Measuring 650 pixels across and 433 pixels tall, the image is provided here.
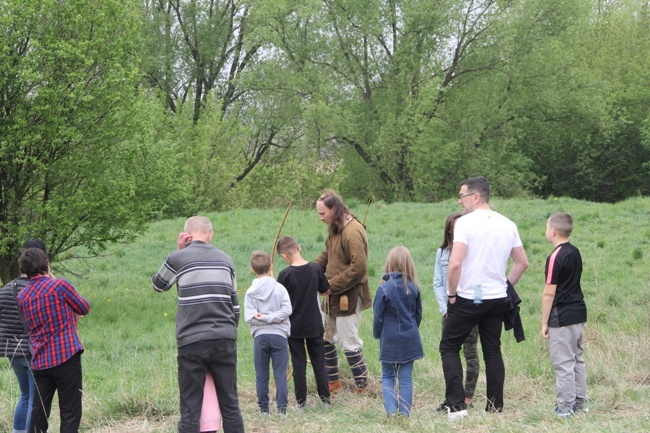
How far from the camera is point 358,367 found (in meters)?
7.16

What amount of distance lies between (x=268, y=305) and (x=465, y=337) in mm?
1587

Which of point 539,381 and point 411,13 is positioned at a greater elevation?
point 411,13

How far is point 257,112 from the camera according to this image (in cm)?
3475

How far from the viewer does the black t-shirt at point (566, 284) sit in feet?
19.8

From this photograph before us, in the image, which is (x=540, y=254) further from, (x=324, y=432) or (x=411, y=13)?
(x=411, y=13)

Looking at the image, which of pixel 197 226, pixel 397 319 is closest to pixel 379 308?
pixel 397 319

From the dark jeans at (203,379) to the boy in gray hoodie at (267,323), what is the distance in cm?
110

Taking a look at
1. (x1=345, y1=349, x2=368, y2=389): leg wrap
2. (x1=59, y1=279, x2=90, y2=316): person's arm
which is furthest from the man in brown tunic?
(x1=59, y1=279, x2=90, y2=316): person's arm

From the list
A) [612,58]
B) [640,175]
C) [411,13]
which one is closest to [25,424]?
[411,13]

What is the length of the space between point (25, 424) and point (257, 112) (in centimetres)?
2949

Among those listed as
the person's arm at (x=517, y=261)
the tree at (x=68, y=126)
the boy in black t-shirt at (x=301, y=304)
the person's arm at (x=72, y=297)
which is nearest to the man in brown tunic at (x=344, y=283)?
the boy in black t-shirt at (x=301, y=304)

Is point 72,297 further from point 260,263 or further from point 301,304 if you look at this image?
point 301,304

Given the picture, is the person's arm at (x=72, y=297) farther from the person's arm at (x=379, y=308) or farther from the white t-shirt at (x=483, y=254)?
the white t-shirt at (x=483, y=254)

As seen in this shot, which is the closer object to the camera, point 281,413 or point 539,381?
point 281,413
